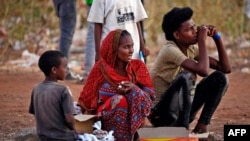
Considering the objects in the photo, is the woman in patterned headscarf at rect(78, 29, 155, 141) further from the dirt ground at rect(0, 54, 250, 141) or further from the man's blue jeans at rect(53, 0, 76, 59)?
the man's blue jeans at rect(53, 0, 76, 59)

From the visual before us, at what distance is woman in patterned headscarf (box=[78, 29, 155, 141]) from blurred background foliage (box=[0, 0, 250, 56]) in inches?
215

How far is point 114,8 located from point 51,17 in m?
5.66

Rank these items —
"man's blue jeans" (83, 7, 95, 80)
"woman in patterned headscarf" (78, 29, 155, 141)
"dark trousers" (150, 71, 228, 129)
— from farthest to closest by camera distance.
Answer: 1. "man's blue jeans" (83, 7, 95, 80)
2. "dark trousers" (150, 71, 228, 129)
3. "woman in patterned headscarf" (78, 29, 155, 141)

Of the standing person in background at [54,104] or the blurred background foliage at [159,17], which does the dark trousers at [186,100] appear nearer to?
the standing person in background at [54,104]

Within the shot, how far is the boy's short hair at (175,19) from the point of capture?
5809 mm

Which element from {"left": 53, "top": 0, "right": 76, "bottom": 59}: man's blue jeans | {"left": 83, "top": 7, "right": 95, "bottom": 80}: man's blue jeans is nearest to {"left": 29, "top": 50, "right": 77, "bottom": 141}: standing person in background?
{"left": 83, "top": 7, "right": 95, "bottom": 80}: man's blue jeans

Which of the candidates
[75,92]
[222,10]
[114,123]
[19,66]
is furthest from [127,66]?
[222,10]

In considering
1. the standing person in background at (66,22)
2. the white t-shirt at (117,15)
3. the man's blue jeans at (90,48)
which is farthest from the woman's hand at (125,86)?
the standing person in background at (66,22)

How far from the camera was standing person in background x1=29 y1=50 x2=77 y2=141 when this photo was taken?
513 cm

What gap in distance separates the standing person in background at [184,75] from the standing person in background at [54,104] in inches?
34.7

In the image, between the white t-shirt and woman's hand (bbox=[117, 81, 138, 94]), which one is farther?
the white t-shirt

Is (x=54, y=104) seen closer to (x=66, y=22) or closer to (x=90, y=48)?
(x=90, y=48)

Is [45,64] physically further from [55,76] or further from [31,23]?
[31,23]

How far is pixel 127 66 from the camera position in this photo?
573 centimetres
